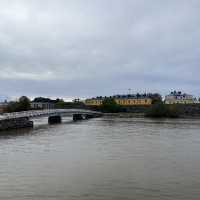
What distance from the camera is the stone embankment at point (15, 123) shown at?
48.8m

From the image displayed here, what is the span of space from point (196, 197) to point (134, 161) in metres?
8.29

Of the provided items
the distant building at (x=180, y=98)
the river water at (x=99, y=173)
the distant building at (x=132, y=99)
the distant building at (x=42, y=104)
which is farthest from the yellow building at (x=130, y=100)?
the river water at (x=99, y=173)

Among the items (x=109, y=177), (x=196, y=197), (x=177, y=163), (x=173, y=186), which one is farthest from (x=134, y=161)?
(x=196, y=197)

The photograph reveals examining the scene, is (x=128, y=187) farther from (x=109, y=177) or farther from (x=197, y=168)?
(x=197, y=168)

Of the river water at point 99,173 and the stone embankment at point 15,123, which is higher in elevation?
the stone embankment at point 15,123

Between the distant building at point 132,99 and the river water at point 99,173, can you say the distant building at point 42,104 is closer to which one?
the distant building at point 132,99

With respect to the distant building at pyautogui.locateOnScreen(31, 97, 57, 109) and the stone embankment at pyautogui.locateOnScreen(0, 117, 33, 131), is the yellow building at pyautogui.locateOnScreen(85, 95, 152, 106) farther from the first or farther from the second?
the stone embankment at pyautogui.locateOnScreen(0, 117, 33, 131)

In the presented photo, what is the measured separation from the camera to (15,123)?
51.9 m

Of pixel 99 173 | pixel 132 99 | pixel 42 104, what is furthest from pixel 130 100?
pixel 99 173

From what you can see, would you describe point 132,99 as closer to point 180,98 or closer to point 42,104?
point 180,98

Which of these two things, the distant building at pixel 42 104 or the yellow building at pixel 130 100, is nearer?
the yellow building at pixel 130 100

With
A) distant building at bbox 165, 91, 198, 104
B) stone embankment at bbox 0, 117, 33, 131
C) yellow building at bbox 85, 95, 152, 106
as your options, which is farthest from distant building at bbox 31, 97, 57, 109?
stone embankment at bbox 0, 117, 33, 131

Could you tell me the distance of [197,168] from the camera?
21.2 meters

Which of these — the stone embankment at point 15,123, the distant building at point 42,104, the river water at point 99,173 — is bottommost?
the river water at point 99,173
